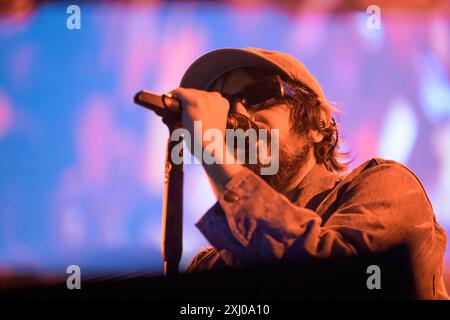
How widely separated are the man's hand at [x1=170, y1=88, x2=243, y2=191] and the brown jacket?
2 centimetres

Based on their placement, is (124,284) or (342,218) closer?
(342,218)

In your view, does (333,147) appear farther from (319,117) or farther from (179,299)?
(179,299)

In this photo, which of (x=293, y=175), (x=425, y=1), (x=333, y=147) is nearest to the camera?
(x=293, y=175)

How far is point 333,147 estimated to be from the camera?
1328 millimetres

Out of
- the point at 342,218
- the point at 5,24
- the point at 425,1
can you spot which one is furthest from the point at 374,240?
the point at 5,24

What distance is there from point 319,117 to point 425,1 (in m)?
0.53

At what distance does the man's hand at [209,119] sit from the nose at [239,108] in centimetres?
10

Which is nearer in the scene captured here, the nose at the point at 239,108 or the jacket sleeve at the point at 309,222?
the jacket sleeve at the point at 309,222

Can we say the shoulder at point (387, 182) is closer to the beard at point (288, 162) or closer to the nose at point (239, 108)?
the beard at point (288, 162)

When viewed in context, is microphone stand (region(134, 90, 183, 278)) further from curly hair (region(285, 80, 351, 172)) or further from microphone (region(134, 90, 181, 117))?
curly hair (region(285, 80, 351, 172))

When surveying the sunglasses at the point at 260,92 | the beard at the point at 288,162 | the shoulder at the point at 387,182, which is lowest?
the shoulder at the point at 387,182

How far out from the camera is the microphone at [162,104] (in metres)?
0.89

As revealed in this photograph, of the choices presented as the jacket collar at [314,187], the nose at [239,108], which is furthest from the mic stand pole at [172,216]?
the jacket collar at [314,187]

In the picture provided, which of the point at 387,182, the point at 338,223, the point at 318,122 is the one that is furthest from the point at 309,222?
the point at 318,122
